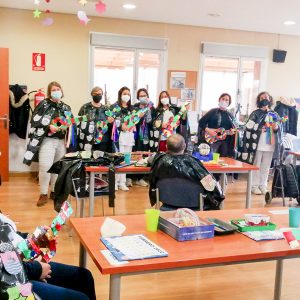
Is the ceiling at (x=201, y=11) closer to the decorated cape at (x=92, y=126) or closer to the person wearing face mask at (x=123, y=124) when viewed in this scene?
the person wearing face mask at (x=123, y=124)

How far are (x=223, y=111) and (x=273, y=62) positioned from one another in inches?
85.1

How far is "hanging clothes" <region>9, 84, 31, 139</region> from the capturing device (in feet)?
20.9

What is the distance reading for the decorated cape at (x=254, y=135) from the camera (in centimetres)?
586

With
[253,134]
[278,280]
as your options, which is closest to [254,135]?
[253,134]

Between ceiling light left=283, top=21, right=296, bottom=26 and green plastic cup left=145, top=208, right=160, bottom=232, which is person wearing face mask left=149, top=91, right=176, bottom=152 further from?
green plastic cup left=145, top=208, right=160, bottom=232

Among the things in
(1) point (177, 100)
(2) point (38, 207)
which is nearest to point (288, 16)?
(1) point (177, 100)

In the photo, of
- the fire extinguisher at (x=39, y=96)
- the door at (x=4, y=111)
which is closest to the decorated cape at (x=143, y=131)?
the fire extinguisher at (x=39, y=96)

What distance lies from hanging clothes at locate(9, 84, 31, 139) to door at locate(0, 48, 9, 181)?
0.22m

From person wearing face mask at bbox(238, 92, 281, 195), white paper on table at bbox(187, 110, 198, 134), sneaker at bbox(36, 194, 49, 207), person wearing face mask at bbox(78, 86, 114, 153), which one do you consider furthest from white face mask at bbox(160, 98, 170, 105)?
sneaker at bbox(36, 194, 49, 207)

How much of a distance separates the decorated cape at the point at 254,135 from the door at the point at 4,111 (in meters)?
3.48

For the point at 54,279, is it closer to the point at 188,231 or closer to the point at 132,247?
the point at 132,247

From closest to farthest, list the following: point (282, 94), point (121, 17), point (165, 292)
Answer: point (165, 292) → point (121, 17) → point (282, 94)

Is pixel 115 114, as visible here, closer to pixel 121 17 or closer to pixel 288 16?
pixel 121 17

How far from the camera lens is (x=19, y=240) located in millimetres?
1846
